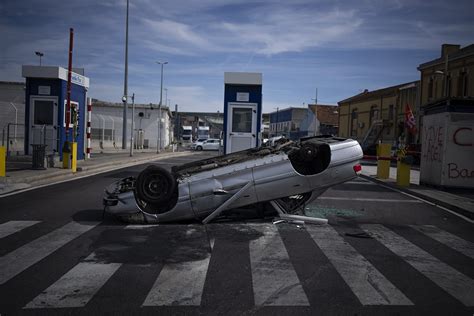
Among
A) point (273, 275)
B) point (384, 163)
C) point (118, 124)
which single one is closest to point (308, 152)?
point (273, 275)

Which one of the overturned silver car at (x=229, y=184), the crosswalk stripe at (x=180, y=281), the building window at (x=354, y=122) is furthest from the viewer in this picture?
the building window at (x=354, y=122)

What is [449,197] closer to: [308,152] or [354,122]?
A: [308,152]

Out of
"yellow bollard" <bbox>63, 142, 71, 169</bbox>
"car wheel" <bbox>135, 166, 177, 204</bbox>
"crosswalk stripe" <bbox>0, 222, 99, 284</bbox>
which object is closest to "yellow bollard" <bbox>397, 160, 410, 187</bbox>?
"car wheel" <bbox>135, 166, 177, 204</bbox>

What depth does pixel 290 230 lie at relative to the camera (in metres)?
7.14

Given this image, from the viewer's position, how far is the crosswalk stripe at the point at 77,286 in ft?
13.0

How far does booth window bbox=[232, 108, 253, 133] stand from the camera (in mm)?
14352

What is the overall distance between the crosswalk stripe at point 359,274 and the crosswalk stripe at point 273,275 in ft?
1.90

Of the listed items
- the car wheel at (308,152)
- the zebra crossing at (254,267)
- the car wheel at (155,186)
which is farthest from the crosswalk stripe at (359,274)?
the car wheel at (155,186)

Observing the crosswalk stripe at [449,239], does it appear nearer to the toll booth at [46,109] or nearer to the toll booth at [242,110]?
the toll booth at [242,110]

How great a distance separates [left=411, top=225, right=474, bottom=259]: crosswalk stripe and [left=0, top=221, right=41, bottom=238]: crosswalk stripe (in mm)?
6641

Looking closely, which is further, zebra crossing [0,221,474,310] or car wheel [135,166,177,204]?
car wheel [135,166,177,204]

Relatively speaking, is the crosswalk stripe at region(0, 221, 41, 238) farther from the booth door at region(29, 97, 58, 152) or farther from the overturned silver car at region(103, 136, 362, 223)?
the booth door at region(29, 97, 58, 152)

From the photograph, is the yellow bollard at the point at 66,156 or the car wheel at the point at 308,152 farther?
the yellow bollard at the point at 66,156

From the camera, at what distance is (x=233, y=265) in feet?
17.1
